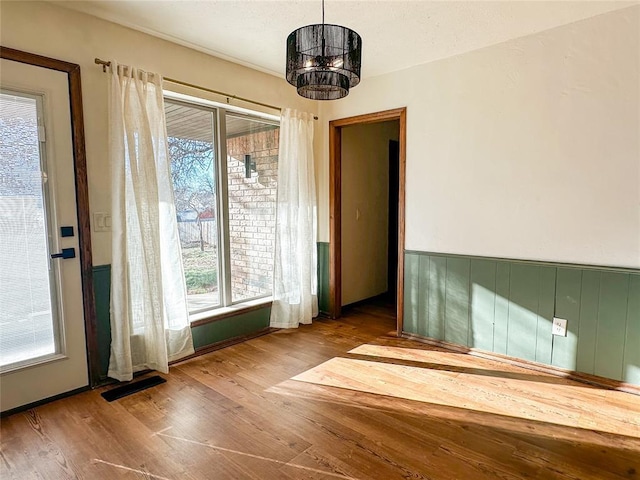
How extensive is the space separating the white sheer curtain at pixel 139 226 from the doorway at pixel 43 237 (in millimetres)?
184

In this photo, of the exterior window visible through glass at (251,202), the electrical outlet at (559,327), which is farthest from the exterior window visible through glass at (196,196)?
the electrical outlet at (559,327)

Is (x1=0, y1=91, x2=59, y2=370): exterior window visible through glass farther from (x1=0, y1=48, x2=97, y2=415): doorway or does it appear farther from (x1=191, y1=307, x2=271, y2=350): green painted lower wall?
(x1=191, y1=307, x2=271, y2=350): green painted lower wall

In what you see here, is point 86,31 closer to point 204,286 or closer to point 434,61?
point 204,286

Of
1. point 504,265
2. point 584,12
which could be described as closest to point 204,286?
point 504,265

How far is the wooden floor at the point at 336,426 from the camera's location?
5.90 feet

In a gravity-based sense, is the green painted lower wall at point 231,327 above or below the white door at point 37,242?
below

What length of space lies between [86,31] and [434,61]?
2.64 meters

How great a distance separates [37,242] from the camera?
2.33m

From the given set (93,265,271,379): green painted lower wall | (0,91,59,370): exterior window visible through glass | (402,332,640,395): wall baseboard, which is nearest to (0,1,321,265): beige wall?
(93,265,271,379): green painted lower wall

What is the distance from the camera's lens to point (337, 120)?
396 cm

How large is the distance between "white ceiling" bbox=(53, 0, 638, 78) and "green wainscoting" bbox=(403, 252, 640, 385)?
1.70 m

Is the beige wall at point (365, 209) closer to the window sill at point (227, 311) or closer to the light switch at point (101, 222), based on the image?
the window sill at point (227, 311)

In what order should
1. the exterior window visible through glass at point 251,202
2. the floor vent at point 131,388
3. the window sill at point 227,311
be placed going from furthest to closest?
the exterior window visible through glass at point 251,202
the window sill at point 227,311
the floor vent at point 131,388

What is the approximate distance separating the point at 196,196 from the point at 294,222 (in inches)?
38.5
